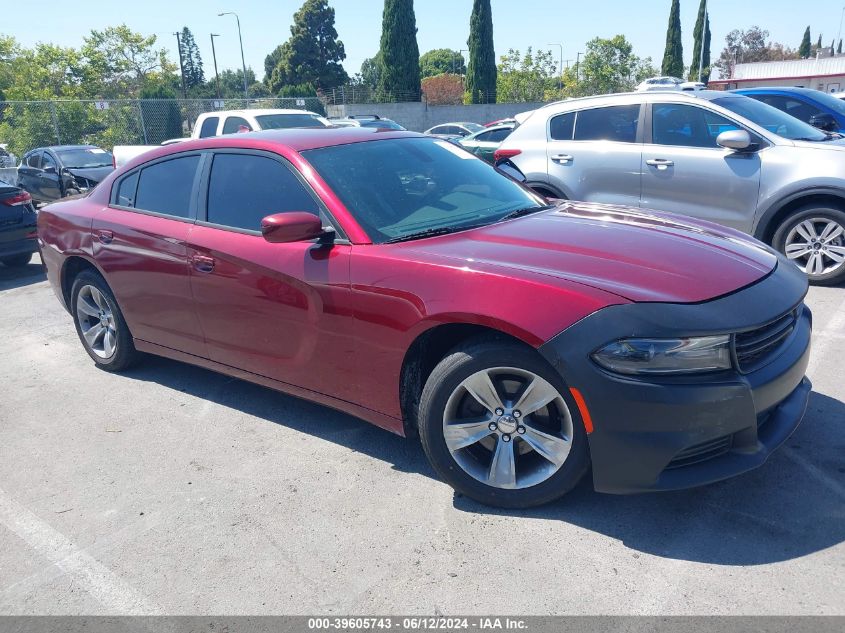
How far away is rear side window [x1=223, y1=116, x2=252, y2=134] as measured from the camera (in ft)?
38.2

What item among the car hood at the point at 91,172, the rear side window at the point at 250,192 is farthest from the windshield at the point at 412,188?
the car hood at the point at 91,172

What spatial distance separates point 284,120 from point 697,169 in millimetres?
7740

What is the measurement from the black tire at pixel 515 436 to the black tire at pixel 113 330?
270 centimetres

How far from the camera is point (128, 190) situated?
4.71 metres

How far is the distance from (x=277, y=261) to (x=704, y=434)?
2.18m

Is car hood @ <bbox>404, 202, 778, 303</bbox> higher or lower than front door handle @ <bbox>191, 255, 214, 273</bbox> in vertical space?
higher

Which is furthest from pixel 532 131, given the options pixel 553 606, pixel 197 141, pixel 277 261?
pixel 553 606

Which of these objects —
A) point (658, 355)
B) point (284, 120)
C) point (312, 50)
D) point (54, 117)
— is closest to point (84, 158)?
point (284, 120)

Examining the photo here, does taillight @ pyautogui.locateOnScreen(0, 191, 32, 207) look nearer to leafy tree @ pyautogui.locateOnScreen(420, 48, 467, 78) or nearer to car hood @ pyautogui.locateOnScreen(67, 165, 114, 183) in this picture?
car hood @ pyautogui.locateOnScreen(67, 165, 114, 183)

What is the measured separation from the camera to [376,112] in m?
38.0

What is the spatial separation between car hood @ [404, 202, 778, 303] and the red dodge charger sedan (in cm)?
1

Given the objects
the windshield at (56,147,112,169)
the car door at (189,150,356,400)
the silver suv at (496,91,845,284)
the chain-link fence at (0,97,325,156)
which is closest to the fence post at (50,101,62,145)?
the chain-link fence at (0,97,325,156)

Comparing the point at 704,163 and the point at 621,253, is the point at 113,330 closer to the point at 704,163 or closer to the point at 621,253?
the point at 621,253

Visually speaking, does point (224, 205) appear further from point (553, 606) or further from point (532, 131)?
point (532, 131)
